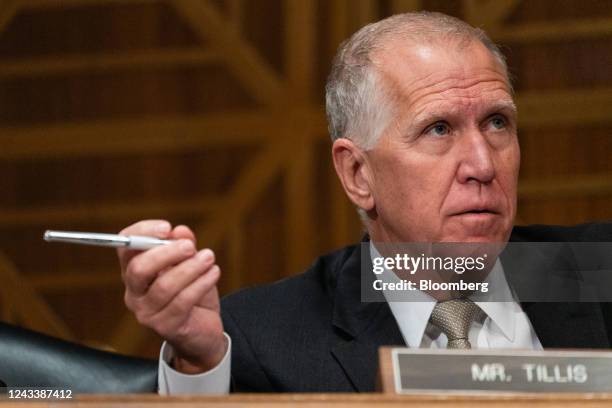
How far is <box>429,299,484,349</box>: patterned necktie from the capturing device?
1.85 m


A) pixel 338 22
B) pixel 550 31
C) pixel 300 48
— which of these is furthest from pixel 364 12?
pixel 550 31

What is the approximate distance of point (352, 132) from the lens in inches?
81.0

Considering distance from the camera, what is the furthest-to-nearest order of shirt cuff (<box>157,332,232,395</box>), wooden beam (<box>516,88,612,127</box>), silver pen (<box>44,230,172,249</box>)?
wooden beam (<box>516,88,612,127</box>), shirt cuff (<box>157,332,232,395</box>), silver pen (<box>44,230,172,249</box>)

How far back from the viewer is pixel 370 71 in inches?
79.8

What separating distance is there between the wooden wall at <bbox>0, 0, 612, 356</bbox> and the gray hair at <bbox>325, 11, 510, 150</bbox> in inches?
58.9

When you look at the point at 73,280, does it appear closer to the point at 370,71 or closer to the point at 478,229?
the point at 370,71

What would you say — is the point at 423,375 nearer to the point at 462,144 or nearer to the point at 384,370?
the point at 384,370

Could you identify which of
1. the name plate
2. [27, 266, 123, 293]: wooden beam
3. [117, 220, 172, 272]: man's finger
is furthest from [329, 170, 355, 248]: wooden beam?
the name plate

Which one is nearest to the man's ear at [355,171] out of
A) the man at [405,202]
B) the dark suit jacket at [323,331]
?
the man at [405,202]

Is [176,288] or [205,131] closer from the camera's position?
[176,288]

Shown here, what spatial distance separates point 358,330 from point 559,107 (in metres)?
1.89

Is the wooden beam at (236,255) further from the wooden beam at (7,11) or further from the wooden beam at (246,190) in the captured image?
the wooden beam at (7,11)

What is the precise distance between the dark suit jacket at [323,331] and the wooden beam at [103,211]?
1584 millimetres

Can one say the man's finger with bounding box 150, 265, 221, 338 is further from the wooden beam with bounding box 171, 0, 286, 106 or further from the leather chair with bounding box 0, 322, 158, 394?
the wooden beam with bounding box 171, 0, 286, 106
